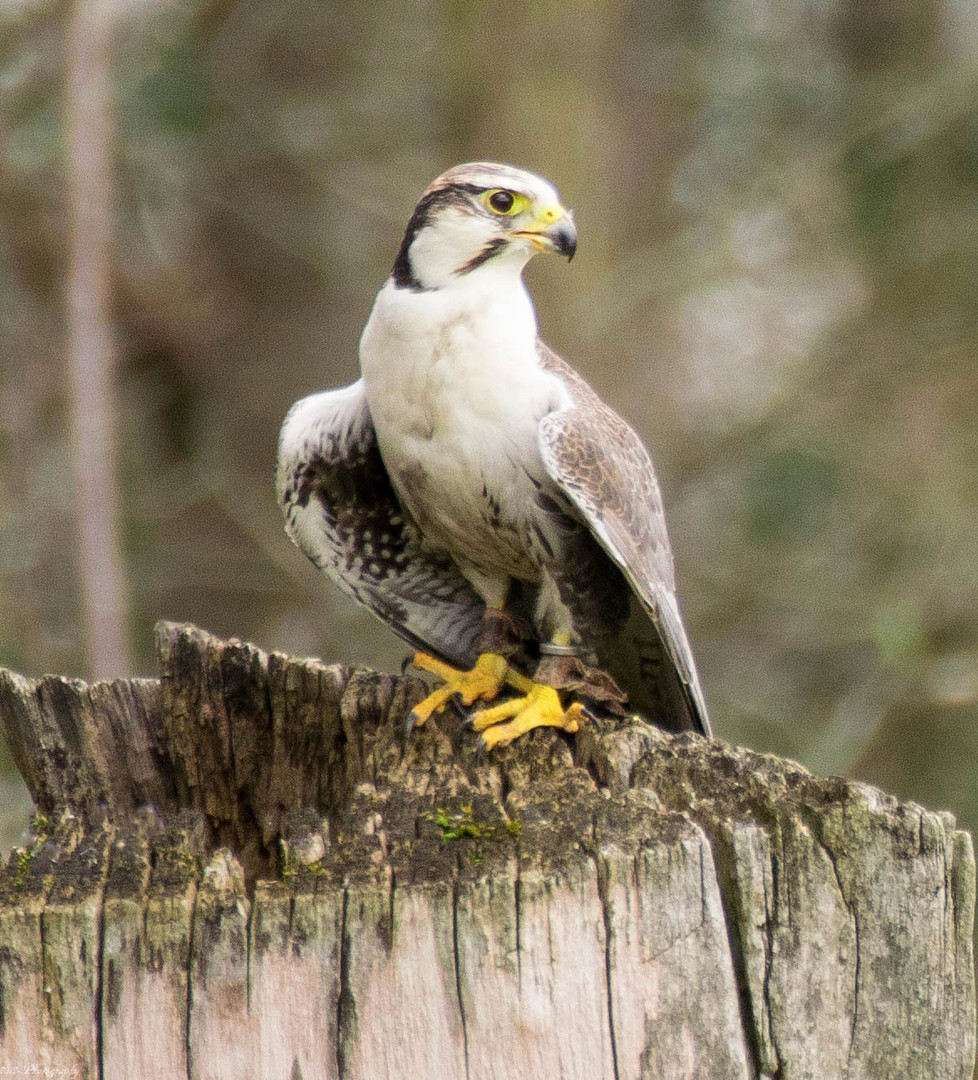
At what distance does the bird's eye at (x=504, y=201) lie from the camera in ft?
10.3

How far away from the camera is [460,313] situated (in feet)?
10.3

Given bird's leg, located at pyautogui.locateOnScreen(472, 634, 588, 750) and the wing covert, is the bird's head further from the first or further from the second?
bird's leg, located at pyautogui.locateOnScreen(472, 634, 588, 750)

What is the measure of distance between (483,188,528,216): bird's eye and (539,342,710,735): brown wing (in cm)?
34

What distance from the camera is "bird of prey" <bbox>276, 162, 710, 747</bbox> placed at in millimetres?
3115

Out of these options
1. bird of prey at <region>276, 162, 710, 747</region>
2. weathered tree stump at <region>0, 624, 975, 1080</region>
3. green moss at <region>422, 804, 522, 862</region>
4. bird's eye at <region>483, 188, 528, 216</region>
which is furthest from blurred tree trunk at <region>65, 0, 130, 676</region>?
green moss at <region>422, 804, 522, 862</region>

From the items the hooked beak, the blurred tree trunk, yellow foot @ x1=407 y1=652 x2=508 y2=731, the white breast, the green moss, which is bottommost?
the green moss

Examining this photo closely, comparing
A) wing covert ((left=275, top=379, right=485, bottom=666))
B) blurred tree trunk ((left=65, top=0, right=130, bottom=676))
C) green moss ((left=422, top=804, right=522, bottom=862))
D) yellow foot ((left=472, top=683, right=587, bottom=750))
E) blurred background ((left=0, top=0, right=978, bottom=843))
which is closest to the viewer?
green moss ((left=422, top=804, right=522, bottom=862))

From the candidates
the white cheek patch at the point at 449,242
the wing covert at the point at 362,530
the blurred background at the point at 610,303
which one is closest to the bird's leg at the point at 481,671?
the wing covert at the point at 362,530

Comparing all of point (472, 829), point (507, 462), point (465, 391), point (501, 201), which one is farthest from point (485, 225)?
point (472, 829)

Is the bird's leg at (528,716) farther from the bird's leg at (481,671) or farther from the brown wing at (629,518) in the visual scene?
the brown wing at (629,518)

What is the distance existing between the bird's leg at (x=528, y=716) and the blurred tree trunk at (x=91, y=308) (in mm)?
2545

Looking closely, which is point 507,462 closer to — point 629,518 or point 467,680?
point 629,518

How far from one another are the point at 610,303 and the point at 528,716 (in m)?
4.02

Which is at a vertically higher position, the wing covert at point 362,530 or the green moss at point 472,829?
the wing covert at point 362,530
